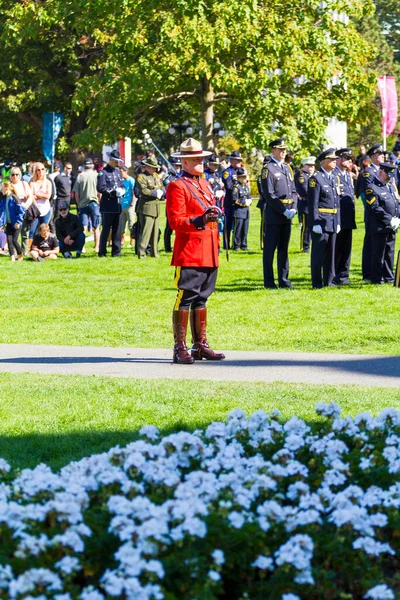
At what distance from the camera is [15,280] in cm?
1920

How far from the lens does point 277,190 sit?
17109mm

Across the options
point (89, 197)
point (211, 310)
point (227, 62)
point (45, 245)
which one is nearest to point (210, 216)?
point (211, 310)

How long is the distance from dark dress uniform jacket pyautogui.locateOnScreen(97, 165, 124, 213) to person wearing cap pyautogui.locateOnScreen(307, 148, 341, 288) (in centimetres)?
708

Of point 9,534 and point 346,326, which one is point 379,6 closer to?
point 346,326

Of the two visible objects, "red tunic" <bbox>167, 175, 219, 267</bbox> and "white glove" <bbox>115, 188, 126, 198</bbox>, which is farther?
"white glove" <bbox>115, 188, 126, 198</bbox>

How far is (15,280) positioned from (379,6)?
259 ft

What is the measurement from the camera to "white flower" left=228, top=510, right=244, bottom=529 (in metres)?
4.69

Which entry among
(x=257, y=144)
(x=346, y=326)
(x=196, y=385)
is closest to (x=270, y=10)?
(x=257, y=144)

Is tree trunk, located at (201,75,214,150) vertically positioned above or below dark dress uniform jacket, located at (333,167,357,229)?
above

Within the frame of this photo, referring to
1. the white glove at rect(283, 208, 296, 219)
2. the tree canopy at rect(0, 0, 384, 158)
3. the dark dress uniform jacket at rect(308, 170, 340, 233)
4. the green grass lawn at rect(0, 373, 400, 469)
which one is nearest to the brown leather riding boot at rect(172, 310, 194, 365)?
the green grass lawn at rect(0, 373, 400, 469)

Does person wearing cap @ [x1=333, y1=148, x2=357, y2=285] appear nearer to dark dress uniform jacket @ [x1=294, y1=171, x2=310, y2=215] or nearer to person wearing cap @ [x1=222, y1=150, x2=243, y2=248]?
dark dress uniform jacket @ [x1=294, y1=171, x2=310, y2=215]

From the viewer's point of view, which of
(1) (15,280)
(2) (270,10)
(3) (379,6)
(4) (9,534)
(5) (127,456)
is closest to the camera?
(4) (9,534)

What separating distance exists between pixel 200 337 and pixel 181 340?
0.89 feet

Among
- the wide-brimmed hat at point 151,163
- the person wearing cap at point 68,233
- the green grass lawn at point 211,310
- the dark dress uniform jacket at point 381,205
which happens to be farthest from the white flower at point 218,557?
the person wearing cap at point 68,233
